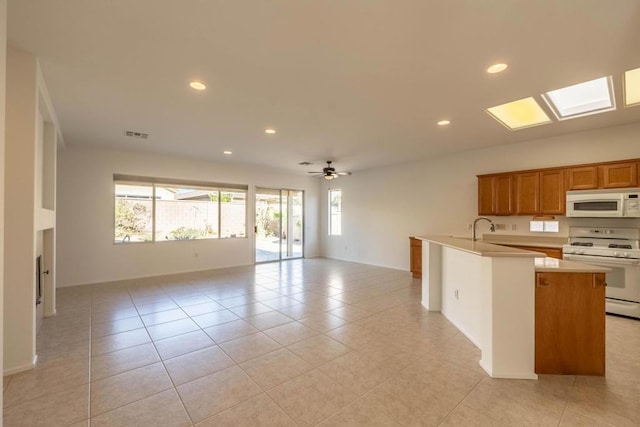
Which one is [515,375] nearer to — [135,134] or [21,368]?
[21,368]

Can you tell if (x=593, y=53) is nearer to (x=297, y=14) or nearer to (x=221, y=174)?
(x=297, y=14)

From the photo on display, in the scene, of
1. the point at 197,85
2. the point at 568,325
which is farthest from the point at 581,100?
the point at 197,85

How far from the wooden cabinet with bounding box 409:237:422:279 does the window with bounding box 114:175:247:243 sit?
458 cm

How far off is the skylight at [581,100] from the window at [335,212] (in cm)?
601

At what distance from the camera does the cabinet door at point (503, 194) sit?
5.16 metres

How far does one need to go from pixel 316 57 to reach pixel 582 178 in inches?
184

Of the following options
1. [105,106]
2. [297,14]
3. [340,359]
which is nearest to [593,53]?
[297,14]

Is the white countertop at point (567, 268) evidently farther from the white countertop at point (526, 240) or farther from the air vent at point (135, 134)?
the air vent at point (135, 134)

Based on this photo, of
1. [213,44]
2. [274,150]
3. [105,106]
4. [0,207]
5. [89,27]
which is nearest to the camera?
[0,207]

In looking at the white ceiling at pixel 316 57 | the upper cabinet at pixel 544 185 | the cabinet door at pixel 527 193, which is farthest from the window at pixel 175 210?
the cabinet door at pixel 527 193

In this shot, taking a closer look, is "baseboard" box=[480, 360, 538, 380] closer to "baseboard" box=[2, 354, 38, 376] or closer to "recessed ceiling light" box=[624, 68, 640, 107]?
"recessed ceiling light" box=[624, 68, 640, 107]

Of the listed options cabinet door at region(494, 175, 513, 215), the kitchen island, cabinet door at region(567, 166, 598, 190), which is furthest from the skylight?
the kitchen island

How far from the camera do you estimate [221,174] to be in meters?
7.46

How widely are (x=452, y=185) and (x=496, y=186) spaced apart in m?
1.02
